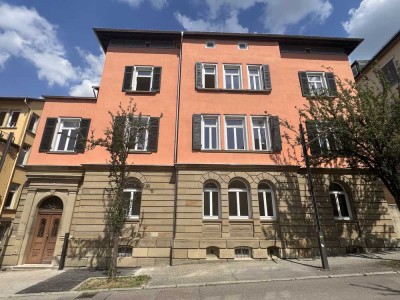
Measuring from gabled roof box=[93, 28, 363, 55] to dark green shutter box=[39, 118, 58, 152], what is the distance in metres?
6.64

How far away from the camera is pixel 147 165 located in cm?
1373

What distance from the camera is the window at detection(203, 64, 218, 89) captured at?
16.1m

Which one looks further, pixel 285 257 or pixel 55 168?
pixel 55 168

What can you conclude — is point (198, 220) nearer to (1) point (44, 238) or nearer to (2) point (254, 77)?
(1) point (44, 238)

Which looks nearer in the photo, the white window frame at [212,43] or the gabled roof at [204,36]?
the gabled roof at [204,36]

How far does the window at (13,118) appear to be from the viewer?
2423 cm

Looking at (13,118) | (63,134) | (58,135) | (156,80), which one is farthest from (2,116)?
(156,80)

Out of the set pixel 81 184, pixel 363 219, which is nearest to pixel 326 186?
pixel 363 219

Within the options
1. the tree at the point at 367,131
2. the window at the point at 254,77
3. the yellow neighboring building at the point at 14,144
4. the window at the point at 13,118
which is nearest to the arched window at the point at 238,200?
the tree at the point at 367,131

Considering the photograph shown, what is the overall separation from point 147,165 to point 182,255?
16.4ft

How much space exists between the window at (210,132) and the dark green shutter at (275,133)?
10.4 ft

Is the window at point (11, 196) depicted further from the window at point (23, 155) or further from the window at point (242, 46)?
the window at point (242, 46)

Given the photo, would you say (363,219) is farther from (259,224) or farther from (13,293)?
(13,293)

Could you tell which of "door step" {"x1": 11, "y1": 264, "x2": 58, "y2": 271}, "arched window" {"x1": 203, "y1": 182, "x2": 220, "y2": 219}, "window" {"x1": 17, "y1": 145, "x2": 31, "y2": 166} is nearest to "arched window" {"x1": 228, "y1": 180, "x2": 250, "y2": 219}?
"arched window" {"x1": 203, "y1": 182, "x2": 220, "y2": 219}
